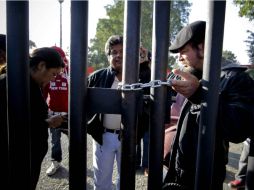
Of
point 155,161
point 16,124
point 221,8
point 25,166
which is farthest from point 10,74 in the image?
point 221,8

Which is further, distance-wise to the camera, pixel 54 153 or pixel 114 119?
pixel 54 153

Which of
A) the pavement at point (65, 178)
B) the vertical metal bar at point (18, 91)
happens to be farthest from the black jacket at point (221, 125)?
the pavement at point (65, 178)

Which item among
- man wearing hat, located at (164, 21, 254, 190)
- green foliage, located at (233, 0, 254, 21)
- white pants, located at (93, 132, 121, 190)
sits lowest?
white pants, located at (93, 132, 121, 190)

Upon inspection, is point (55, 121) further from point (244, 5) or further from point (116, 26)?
point (116, 26)

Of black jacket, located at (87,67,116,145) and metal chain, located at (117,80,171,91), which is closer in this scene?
metal chain, located at (117,80,171,91)

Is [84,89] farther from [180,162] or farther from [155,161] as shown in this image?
[180,162]

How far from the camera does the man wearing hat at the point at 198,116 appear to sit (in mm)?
1281

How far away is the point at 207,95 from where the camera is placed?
1.03 m

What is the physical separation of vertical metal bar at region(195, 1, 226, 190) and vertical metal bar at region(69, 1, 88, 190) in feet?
1.50

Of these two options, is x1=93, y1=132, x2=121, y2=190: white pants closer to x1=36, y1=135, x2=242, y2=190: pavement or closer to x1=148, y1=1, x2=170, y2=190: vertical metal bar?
x1=36, y1=135, x2=242, y2=190: pavement

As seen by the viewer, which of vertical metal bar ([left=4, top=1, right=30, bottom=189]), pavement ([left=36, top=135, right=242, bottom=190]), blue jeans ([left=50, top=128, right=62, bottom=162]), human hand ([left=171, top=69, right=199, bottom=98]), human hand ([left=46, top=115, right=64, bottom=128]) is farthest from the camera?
blue jeans ([left=50, top=128, right=62, bottom=162])

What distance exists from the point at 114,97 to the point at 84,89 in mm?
117

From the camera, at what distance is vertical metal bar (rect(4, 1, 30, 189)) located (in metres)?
0.93

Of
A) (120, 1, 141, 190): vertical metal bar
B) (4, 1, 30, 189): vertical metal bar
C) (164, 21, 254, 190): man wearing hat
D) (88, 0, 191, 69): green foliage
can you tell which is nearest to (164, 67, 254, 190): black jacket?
(164, 21, 254, 190): man wearing hat
